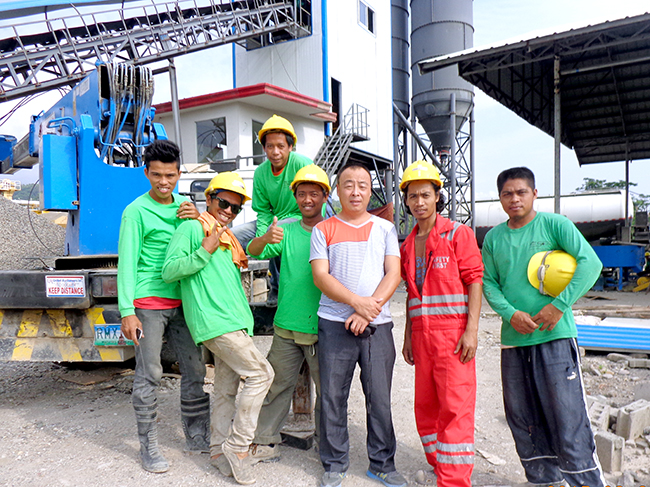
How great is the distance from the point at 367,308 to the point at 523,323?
845 mm

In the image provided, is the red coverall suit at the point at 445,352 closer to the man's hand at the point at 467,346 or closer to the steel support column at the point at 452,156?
the man's hand at the point at 467,346

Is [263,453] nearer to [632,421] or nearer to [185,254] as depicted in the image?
[185,254]

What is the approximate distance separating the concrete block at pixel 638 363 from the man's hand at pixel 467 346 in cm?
398

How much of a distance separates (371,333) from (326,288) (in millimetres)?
386

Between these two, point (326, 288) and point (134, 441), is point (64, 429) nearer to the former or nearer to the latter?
point (134, 441)

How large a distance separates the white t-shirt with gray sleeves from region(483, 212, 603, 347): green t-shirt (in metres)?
0.59

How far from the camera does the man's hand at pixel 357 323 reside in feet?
8.74

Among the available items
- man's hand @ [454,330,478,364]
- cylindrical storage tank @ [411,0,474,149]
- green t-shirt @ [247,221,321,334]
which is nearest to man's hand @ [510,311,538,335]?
man's hand @ [454,330,478,364]

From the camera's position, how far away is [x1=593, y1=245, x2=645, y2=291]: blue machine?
13070 millimetres

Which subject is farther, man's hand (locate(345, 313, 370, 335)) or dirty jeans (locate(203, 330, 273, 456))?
dirty jeans (locate(203, 330, 273, 456))

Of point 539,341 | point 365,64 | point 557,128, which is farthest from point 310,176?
point 365,64

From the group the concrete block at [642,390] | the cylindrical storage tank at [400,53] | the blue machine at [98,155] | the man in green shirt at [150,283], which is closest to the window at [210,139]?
the blue machine at [98,155]

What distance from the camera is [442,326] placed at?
8.76 feet

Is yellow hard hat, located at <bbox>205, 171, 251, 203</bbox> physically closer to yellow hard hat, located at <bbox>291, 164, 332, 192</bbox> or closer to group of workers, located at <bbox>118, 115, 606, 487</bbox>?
group of workers, located at <bbox>118, 115, 606, 487</bbox>
